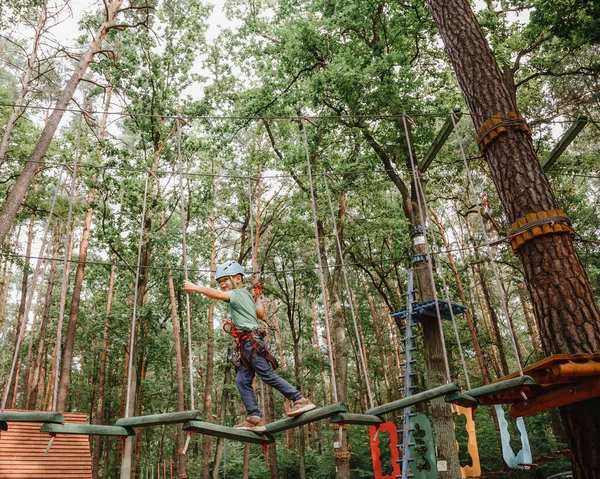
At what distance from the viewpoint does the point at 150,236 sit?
12344mm

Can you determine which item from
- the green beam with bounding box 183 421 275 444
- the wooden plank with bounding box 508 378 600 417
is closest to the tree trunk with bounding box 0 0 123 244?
the green beam with bounding box 183 421 275 444

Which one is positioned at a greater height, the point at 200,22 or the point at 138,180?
the point at 200,22

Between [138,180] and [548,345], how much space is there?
11.0m

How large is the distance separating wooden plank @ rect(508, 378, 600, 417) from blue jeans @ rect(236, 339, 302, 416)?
179 cm

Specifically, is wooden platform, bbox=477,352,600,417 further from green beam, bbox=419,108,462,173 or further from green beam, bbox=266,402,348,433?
green beam, bbox=419,108,462,173

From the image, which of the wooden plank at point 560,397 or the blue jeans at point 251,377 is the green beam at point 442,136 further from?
the blue jeans at point 251,377

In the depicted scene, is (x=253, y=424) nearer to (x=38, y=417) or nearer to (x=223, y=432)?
(x=223, y=432)

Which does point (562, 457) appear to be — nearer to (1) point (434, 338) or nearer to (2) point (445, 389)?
(1) point (434, 338)

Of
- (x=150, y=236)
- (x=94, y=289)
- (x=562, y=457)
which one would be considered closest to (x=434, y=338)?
(x=150, y=236)

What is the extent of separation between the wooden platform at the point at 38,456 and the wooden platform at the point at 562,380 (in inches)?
413

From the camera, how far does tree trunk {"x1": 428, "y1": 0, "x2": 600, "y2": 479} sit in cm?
323

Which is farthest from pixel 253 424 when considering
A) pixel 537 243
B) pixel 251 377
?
pixel 537 243

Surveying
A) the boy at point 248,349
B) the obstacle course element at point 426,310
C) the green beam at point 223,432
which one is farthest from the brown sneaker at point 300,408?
the obstacle course element at point 426,310

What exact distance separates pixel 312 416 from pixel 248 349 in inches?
34.9
